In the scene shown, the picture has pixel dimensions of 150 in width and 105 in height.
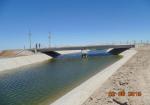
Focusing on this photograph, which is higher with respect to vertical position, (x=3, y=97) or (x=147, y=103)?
(x=147, y=103)

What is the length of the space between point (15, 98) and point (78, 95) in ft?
23.5

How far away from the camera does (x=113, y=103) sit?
1598 centimetres

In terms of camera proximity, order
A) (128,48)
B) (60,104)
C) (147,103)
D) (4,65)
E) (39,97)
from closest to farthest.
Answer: (147,103) < (60,104) < (39,97) < (4,65) < (128,48)

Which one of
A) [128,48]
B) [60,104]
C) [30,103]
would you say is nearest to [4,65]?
[30,103]

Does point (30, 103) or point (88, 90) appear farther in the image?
point (88, 90)

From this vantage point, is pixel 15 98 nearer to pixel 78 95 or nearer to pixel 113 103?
pixel 78 95

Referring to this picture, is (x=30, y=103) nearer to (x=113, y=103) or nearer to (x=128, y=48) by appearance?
(x=113, y=103)

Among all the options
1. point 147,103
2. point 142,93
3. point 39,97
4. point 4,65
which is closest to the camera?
point 147,103

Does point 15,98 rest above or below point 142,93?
below

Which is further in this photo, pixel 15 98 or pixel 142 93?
pixel 15 98

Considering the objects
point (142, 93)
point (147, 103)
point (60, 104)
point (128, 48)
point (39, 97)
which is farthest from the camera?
point (128, 48)

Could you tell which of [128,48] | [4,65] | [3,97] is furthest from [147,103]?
[128,48]

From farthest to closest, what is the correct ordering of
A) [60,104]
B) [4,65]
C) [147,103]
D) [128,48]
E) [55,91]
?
1. [128,48]
2. [4,65]
3. [55,91]
4. [60,104]
5. [147,103]

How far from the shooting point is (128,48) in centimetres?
9975
